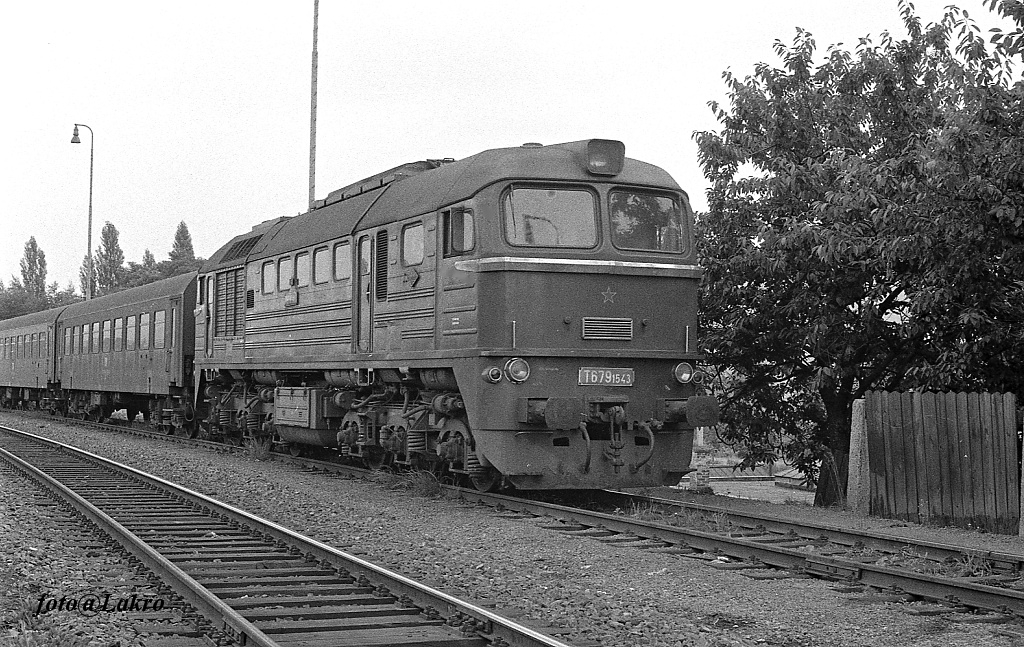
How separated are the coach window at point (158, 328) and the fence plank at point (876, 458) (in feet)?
52.8

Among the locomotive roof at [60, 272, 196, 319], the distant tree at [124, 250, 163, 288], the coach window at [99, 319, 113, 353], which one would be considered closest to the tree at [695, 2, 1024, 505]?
the locomotive roof at [60, 272, 196, 319]

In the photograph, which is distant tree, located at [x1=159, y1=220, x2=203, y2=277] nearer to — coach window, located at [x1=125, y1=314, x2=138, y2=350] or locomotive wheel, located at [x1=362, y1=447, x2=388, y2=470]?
coach window, located at [x1=125, y1=314, x2=138, y2=350]

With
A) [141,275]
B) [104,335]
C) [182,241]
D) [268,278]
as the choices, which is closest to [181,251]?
[182,241]

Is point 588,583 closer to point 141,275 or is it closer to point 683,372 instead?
point 683,372

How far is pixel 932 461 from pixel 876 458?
0.74 meters

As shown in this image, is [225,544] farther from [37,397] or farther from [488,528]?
[37,397]

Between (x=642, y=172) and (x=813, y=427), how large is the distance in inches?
237

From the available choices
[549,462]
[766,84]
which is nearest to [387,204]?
[549,462]

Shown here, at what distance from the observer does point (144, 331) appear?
25547 millimetres

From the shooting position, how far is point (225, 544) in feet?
31.2

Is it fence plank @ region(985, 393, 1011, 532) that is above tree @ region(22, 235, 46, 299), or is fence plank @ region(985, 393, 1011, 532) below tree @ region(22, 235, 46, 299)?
below

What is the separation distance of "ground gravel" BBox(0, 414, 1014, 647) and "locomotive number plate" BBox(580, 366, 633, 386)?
64.1 inches

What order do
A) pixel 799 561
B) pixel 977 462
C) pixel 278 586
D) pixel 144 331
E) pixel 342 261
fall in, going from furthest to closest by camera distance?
pixel 144 331
pixel 342 261
pixel 977 462
pixel 799 561
pixel 278 586

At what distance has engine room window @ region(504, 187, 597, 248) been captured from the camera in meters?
11.7
